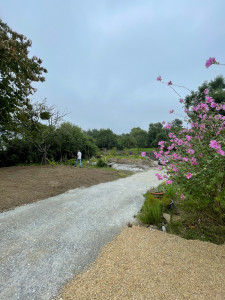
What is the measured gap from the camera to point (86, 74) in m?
13.0

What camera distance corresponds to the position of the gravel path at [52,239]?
1222 mm

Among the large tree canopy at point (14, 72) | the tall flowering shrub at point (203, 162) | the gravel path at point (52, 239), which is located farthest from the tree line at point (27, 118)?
the gravel path at point (52, 239)

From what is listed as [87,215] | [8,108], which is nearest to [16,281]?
[87,215]

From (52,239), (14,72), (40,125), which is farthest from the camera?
(40,125)

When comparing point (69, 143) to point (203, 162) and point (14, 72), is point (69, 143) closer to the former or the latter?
point (14, 72)

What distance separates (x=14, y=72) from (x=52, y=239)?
664 cm

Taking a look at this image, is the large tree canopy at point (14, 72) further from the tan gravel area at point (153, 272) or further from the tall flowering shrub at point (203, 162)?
the tan gravel area at point (153, 272)

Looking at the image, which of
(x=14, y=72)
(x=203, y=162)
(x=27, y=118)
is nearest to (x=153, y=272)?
(x=203, y=162)

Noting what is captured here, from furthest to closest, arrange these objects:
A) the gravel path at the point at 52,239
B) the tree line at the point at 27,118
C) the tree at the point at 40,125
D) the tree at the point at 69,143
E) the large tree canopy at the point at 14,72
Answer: the tree at the point at 69,143, the tree at the point at 40,125, the tree line at the point at 27,118, the large tree canopy at the point at 14,72, the gravel path at the point at 52,239

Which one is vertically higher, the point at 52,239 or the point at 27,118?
the point at 27,118

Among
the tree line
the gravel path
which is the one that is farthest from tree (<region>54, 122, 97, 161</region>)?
the gravel path

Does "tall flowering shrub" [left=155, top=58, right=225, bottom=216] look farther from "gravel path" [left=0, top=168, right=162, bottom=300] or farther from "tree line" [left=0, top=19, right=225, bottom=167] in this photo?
"gravel path" [left=0, top=168, right=162, bottom=300]

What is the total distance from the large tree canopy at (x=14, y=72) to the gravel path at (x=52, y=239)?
201 inches

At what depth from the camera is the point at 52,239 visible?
71.9 inches
